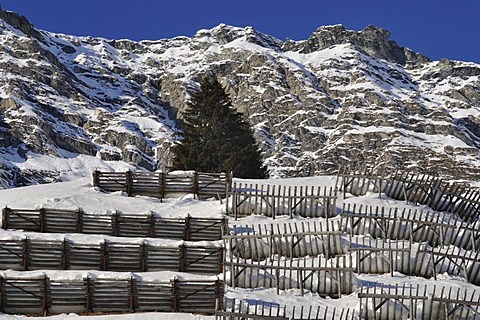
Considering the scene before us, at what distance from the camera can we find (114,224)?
3141 centimetres

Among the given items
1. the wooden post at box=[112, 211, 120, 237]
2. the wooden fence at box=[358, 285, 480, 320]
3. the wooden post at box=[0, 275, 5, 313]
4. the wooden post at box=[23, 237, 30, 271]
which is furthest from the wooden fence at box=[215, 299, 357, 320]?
the wooden post at box=[23, 237, 30, 271]

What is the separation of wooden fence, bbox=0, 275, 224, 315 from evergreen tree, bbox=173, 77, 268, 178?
27.5 meters

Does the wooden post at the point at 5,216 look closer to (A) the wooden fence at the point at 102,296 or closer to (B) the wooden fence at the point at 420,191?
(A) the wooden fence at the point at 102,296

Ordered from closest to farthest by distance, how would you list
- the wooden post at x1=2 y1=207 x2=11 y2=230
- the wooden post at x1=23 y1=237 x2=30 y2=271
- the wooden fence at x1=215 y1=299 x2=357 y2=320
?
the wooden fence at x1=215 y1=299 x2=357 y2=320
the wooden post at x1=23 y1=237 x2=30 y2=271
the wooden post at x1=2 y1=207 x2=11 y2=230

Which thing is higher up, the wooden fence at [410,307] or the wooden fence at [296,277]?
the wooden fence at [296,277]

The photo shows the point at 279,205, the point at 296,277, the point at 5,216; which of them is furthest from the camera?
the point at 279,205

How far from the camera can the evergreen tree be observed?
177 ft

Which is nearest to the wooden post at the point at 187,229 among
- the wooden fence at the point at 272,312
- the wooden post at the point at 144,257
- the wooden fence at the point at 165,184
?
the wooden post at the point at 144,257

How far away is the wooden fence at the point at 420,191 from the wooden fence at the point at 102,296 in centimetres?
1417

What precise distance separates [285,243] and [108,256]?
306 inches

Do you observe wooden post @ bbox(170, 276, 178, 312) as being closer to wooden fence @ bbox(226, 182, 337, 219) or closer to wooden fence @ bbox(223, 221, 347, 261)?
wooden fence @ bbox(223, 221, 347, 261)

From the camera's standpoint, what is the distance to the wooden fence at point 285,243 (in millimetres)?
28734

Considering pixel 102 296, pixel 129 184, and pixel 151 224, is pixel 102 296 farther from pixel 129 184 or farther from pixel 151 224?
pixel 129 184

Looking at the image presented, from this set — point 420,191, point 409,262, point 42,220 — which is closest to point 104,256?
point 42,220
